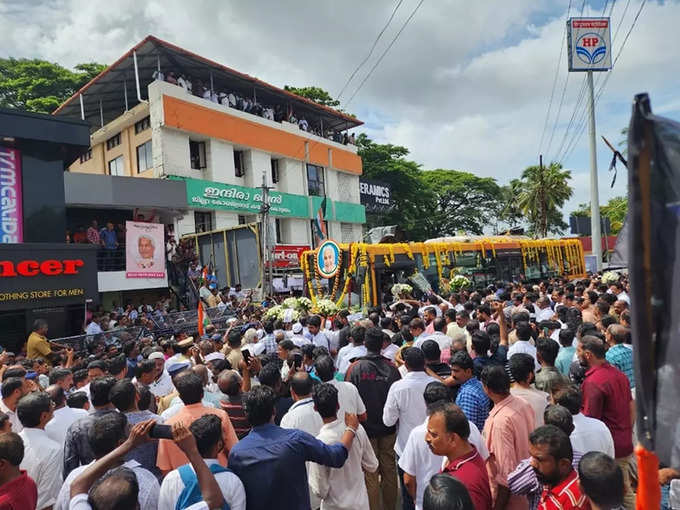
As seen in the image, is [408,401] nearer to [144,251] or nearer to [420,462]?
[420,462]

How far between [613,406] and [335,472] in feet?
7.66

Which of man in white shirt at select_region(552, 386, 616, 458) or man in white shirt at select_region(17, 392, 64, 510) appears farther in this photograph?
man in white shirt at select_region(17, 392, 64, 510)

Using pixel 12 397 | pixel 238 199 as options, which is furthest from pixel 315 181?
pixel 12 397

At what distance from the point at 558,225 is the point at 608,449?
4780cm

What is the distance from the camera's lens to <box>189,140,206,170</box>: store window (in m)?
23.7

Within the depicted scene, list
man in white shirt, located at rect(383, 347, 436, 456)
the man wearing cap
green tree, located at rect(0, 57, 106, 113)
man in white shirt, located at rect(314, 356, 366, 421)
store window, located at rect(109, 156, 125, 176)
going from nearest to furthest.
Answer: man in white shirt, located at rect(314, 356, 366, 421), man in white shirt, located at rect(383, 347, 436, 456), the man wearing cap, store window, located at rect(109, 156, 125, 176), green tree, located at rect(0, 57, 106, 113)

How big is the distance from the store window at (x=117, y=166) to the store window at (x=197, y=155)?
150 inches

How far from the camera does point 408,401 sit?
4.00 m

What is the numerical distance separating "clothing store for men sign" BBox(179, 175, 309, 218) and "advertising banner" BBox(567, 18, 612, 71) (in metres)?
16.8

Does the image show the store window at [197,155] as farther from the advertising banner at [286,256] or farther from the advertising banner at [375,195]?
the advertising banner at [375,195]

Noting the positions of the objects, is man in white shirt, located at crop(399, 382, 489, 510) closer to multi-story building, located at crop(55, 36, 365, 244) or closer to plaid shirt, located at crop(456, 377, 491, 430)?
plaid shirt, located at crop(456, 377, 491, 430)

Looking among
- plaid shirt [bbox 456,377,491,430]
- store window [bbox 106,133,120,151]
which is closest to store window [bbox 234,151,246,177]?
store window [bbox 106,133,120,151]

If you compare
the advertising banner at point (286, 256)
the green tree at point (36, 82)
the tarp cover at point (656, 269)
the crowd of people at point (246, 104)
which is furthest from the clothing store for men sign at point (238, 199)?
the tarp cover at point (656, 269)

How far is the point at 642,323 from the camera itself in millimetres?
1362
